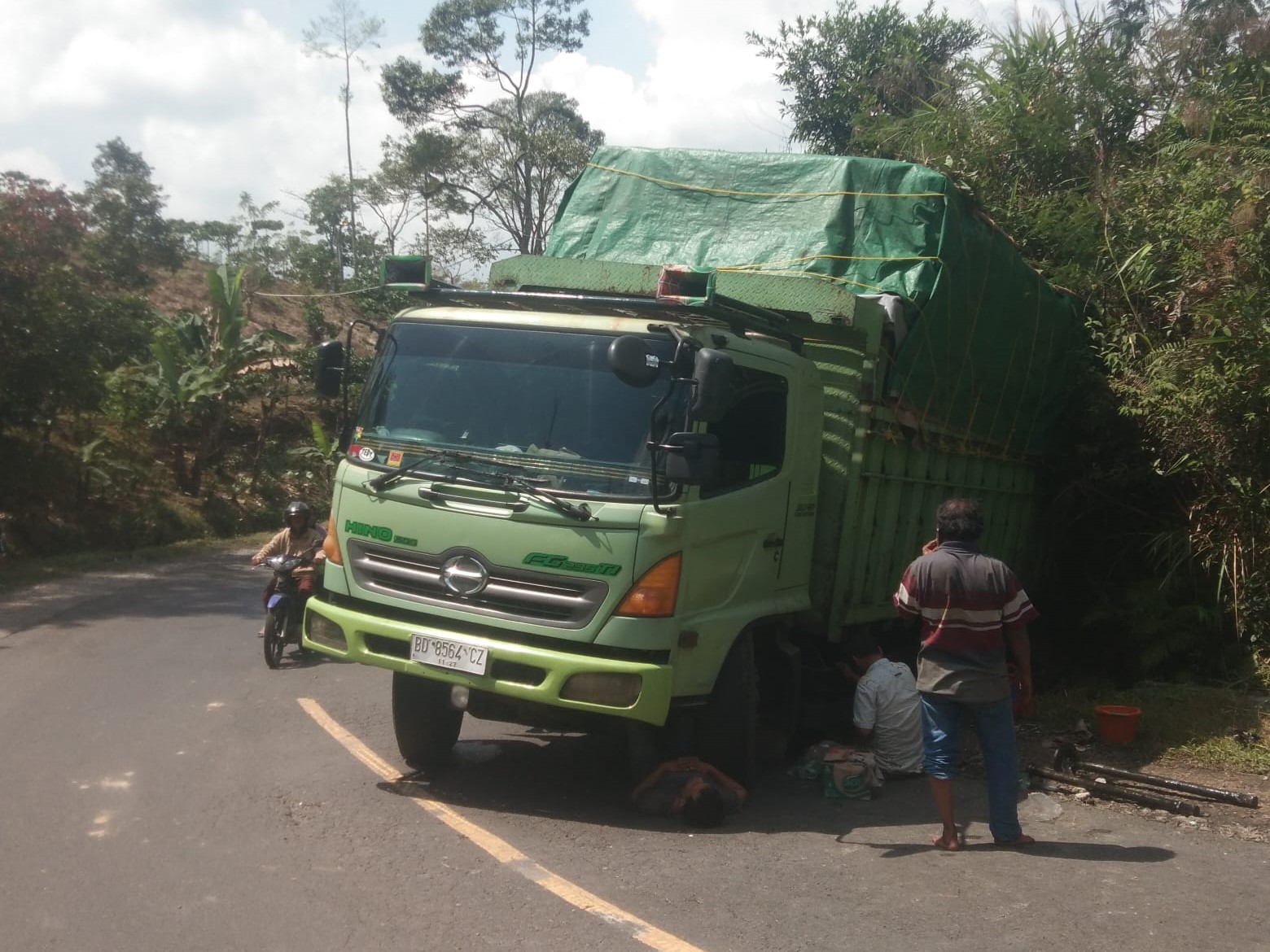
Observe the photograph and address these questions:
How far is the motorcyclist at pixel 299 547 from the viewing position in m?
9.80

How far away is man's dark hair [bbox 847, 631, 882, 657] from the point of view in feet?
23.8

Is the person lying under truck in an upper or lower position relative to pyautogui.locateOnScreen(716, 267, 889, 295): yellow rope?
lower

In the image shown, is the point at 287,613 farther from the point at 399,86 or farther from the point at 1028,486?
the point at 399,86

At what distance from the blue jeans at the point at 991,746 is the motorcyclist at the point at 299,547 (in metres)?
5.72

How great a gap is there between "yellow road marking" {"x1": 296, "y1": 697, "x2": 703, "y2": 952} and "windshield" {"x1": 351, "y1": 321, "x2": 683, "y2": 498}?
1.63 m

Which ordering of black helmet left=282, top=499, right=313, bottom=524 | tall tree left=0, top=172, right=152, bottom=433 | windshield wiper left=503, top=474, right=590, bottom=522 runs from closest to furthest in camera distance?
Answer: windshield wiper left=503, top=474, right=590, bottom=522 < black helmet left=282, top=499, right=313, bottom=524 < tall tree left=0, top=172, right=152, bottom=433

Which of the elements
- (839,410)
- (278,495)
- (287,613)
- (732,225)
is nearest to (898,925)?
(839,410)

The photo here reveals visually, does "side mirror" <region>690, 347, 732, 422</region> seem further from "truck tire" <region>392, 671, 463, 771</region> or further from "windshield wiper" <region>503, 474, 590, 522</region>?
"truck tire" <region>392, 671, 463, 771</region>

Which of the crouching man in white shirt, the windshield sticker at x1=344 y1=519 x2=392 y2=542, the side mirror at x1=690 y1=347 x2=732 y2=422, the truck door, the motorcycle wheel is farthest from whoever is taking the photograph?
the motorcycle wheel

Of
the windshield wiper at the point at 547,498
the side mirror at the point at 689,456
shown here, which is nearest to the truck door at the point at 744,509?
the side mirror at the point at 689,456

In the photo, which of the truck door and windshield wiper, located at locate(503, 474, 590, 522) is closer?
Result: windshield wiper, located at locate(503, 474, 590, 522)

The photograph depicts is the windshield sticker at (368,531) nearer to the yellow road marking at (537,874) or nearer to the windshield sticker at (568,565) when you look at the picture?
the windshield sticker at (568,565)

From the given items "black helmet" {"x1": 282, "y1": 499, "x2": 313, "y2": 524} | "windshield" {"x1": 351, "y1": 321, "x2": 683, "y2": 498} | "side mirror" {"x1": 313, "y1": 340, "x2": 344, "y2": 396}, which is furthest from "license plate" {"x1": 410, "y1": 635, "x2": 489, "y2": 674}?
"black helmet" {"x1": 282, "y1": 499, "x2": 313, "y2": 524}

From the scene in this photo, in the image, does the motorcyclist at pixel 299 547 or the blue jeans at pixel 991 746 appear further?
the motorcyclist at pixel 299 547
